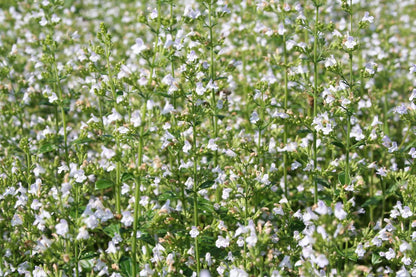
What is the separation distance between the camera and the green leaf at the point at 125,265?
3437 millimetres

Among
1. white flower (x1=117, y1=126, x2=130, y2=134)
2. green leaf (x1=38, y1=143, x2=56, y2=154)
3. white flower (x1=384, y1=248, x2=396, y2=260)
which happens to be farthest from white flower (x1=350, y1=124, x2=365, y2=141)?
green leaf (x1=38, y1=143, x2=56, y2=154)

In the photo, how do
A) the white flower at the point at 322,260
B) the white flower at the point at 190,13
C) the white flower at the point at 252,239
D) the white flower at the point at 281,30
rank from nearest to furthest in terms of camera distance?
the white flower at the point at 322,260, the white flower at the point at 252,239, the white flower at the point at 190,13, the white flower at the point at 281,30

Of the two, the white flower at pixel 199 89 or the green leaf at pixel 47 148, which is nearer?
the white flower at pixel 199 89

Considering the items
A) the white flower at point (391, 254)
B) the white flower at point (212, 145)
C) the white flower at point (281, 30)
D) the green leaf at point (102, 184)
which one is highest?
the white flower at point (281, 30)

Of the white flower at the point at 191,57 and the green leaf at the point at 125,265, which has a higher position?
the white flower at the point at 191,57

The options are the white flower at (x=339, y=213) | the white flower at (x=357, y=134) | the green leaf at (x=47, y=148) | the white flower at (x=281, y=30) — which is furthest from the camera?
the white flower at (x=281, y=30)

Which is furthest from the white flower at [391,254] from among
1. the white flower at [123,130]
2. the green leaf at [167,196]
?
the white flower at [123,130]

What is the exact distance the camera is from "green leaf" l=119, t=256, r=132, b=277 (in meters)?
3.44

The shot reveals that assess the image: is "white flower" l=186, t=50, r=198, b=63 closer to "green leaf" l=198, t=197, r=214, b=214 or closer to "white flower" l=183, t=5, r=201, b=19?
"white flower" l=183, t=5, r=201, b=19

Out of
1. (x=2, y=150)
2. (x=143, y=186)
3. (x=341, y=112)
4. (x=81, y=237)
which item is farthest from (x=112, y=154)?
(x=2, y=150)

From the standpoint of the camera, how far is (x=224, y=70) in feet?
15.9

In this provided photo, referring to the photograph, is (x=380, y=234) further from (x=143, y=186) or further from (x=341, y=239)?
(x=143, y=186)

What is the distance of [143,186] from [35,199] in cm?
135

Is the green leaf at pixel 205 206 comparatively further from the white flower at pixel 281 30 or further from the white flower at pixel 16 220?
the white flower at pixel 281 30
